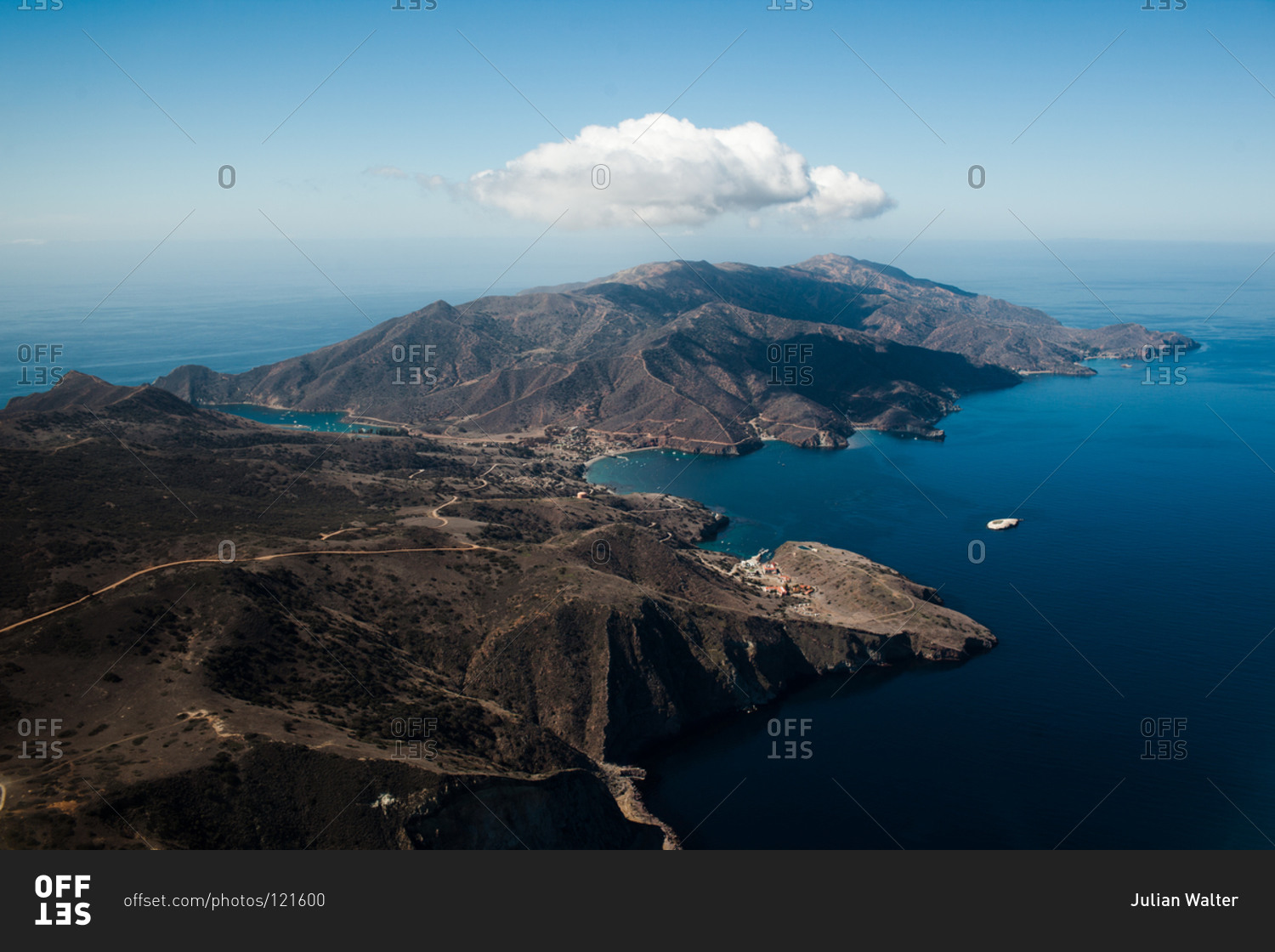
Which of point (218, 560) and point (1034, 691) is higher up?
point (218, 560)

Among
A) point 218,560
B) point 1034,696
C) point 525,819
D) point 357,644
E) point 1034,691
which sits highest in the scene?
point 218,560

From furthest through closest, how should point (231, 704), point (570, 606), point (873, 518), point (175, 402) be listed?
point (175, 402) → point (873, 518) → point (570, 606) → point (231, 704)

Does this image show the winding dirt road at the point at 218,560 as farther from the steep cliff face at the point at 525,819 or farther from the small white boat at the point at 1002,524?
the small white boat at the point at 1002,524

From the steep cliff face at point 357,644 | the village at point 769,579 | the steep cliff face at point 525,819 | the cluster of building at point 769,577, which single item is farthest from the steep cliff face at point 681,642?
the steep cliff face at point 525,819

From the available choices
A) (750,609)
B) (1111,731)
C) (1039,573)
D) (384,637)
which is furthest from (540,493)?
(1111,731)

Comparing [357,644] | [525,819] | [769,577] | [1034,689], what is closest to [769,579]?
[769,577]

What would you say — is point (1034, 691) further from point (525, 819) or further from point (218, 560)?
point (218, 560)

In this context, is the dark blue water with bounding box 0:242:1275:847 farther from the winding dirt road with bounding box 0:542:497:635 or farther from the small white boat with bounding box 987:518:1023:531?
the winding dirt road with bounding box 0:542:497:635

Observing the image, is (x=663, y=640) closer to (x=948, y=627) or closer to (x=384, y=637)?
(x=384, y=637)

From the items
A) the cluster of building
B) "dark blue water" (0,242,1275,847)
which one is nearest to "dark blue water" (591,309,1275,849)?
"dark blue water" (0,242,1275,847)
